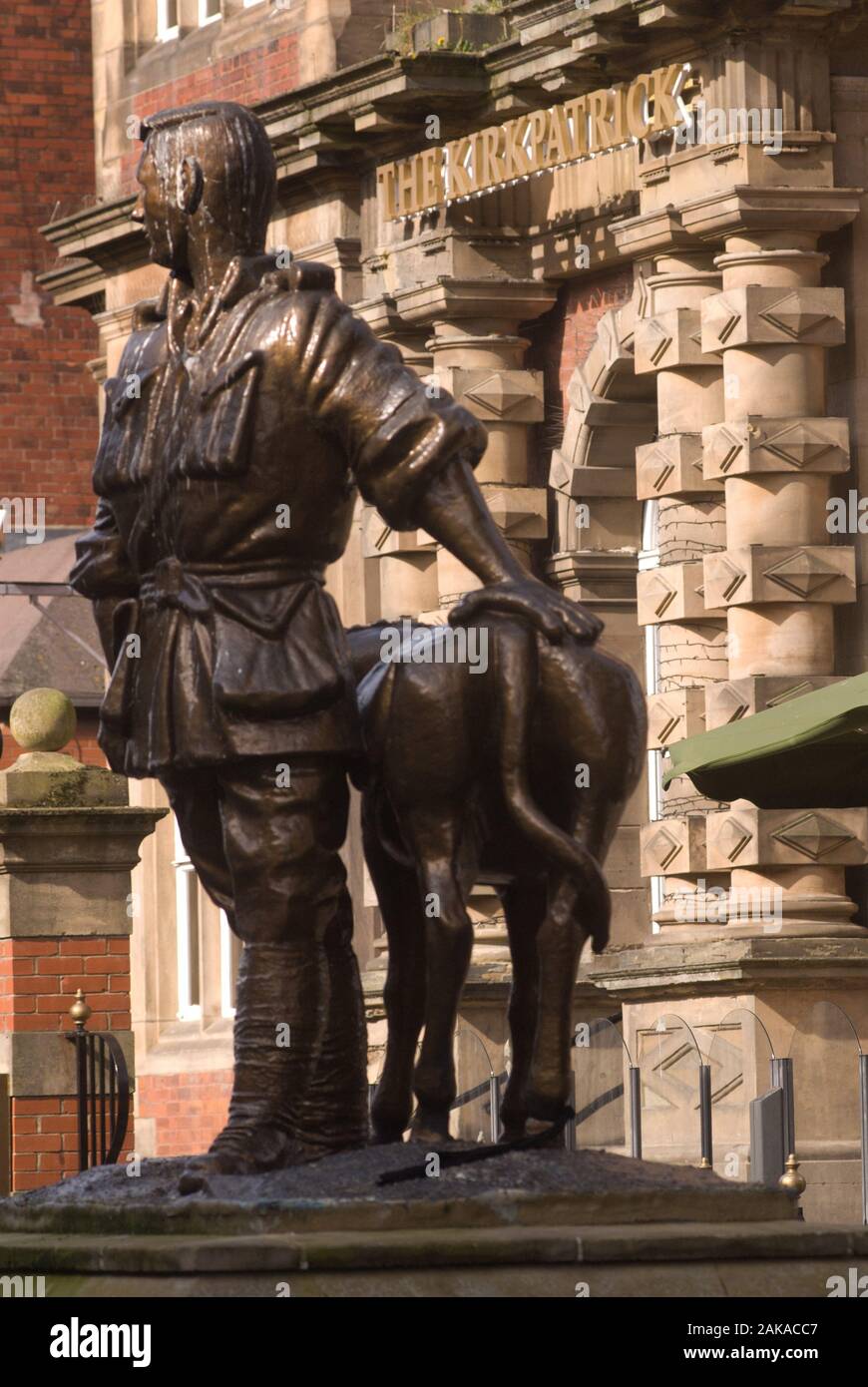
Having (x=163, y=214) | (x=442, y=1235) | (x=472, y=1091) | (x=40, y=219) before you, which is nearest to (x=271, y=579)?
(x=163, y=214)

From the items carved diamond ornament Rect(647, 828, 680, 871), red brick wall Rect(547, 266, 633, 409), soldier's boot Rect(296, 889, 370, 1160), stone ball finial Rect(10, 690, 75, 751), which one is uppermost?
red brick wall Rect(547, 266, 633, 409)

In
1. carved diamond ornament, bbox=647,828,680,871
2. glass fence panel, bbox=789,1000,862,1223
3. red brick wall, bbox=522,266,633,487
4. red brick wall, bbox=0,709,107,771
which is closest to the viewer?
glass fence panel, bbox=789,1000,862,1223

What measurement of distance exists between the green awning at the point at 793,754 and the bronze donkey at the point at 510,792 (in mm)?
4904

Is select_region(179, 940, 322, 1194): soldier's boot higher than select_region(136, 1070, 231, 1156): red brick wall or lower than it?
higher

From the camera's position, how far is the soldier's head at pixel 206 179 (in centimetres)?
879

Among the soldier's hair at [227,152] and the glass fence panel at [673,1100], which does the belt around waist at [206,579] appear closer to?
the soldier's hair at [227,152]

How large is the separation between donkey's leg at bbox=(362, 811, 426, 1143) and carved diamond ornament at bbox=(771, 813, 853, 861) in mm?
10196

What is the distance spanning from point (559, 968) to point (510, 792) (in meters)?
0.43

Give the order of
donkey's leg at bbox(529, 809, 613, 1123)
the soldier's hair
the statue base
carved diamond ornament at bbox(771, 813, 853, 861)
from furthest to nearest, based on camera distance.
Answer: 1. carved diamond ornament at bbox(771, 813, 853, 861)
2. the soldier's hair
3. donkey's leg at bbox(529, 809, 613, 1123)
4. the statue base

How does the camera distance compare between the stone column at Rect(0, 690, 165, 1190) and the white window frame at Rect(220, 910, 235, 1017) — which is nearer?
the stone column at Rect(0, 690, 165, 1190)

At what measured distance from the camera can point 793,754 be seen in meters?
13.9

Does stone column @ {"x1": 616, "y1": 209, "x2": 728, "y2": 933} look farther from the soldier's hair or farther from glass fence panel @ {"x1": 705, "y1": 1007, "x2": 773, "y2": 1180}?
the soldier's hair

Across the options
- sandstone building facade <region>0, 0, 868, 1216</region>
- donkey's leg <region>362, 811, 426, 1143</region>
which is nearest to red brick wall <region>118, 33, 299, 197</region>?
sandstone building facade <region>0, 0, 868, 1216</region>

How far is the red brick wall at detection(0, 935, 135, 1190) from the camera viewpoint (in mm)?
16078
